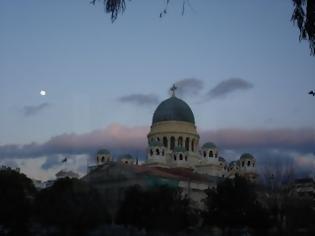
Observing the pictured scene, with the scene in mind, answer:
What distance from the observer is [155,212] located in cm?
5122

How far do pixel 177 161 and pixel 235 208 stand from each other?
166 ft

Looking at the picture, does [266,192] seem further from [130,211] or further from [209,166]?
[209,166]

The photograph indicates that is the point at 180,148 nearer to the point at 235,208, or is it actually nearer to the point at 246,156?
the point at 246,156

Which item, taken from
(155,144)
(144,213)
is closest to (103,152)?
(155,144)

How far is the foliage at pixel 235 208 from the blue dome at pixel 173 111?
51.6 metres

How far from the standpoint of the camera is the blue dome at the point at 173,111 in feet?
338

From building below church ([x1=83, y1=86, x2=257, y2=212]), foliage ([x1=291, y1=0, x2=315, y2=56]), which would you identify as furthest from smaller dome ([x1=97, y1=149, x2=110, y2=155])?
foliage ([x1=291, y1=0, x2=315, y2=56])

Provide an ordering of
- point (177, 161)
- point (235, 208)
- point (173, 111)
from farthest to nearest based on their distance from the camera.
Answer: point (173, 111) < point (177, 161) < point (235, 208)

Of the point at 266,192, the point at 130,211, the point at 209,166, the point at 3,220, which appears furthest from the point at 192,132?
the point at 3,220

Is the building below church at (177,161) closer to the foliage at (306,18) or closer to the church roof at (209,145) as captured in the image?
the church roof at (209,145)

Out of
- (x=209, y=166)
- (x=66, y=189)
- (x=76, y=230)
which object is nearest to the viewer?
(x=76, y=230)

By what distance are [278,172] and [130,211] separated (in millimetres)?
18748

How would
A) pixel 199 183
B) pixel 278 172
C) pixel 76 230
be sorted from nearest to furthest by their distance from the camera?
1. pixel 76 230
2. pixel 278 172
3. pixel 199 183

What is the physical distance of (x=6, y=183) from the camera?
171ft
